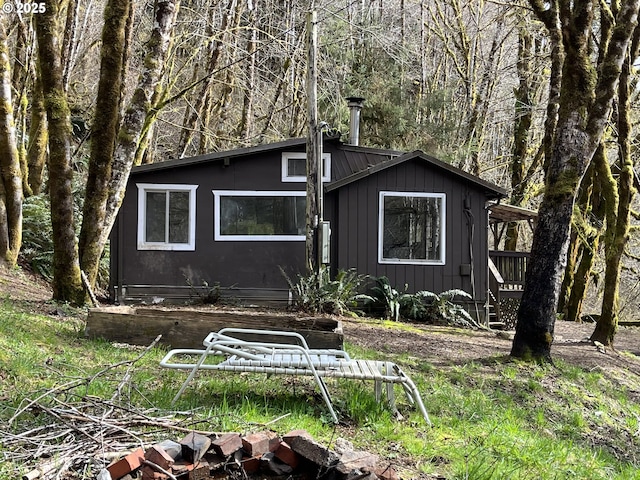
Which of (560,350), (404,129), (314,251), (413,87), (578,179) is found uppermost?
(413,87)

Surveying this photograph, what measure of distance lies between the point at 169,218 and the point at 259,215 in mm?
1854

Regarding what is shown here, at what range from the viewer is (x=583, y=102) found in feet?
25.8

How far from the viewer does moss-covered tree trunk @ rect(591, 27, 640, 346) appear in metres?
11.1

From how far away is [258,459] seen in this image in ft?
10.3

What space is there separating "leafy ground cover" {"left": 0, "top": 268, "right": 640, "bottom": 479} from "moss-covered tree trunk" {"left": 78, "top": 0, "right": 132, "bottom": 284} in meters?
1.00

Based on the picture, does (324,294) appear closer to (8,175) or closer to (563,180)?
(563,180)

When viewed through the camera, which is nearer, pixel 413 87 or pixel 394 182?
pixel 394 182

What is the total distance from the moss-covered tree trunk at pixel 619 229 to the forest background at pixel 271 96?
0.04 metres

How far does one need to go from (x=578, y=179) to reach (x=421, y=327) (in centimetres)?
489

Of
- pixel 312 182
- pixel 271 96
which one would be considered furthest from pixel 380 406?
pixel 271 96

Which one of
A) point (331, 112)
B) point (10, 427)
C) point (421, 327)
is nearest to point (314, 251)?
point (421, 327)

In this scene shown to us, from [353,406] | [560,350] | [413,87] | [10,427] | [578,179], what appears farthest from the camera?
[413,87]

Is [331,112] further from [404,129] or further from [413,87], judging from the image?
[413,87]

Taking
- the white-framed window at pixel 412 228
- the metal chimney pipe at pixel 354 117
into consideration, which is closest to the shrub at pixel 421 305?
the white-framed window at pixel 412 228
